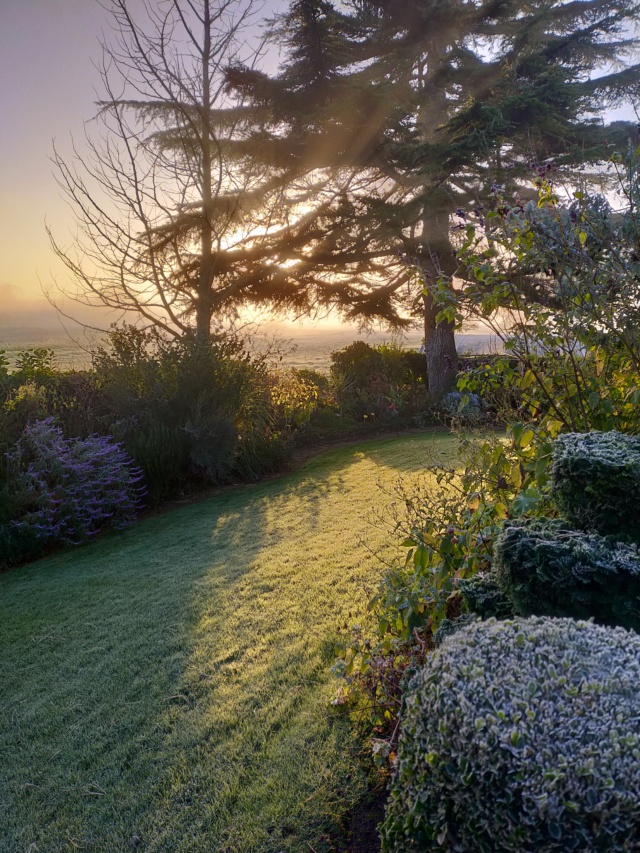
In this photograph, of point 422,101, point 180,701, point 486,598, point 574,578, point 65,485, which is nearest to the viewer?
point 574,578

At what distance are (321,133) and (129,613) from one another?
13039mm

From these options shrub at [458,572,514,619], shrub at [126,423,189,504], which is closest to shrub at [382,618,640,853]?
shrub at [458,572,514,619]

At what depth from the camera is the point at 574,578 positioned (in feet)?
5.25

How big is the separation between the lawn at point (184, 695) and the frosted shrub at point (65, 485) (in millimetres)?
513

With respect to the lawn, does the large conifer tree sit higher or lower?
higher

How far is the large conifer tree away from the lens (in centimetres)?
1152

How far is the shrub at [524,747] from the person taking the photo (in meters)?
0.93

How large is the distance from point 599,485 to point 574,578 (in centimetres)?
43

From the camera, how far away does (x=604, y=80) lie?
1260 centimetres

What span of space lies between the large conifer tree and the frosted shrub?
27.2ft

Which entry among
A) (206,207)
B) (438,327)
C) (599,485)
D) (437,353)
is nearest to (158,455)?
(206,207)

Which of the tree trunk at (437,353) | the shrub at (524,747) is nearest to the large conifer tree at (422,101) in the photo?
the tree trunk at (437,353)

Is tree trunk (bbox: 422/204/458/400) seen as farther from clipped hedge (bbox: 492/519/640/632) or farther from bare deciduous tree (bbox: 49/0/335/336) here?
clipped hedge (bbox: 492/519/640/632)

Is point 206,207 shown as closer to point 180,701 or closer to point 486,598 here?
point 180,701
